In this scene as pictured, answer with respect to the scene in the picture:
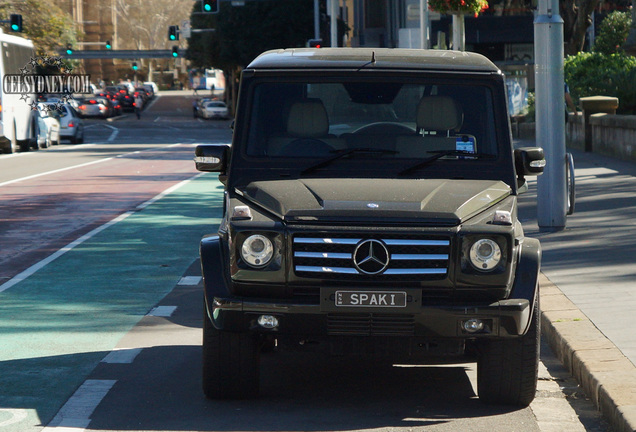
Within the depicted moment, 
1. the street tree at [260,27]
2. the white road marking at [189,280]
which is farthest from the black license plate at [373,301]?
the street tree at [260,27]

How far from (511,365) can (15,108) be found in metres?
33.2

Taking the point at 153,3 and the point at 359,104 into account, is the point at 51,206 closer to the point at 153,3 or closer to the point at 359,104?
the point at 359,104

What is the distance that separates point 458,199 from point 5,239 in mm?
9219

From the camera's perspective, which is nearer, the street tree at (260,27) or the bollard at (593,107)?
the bollard at (593,107)

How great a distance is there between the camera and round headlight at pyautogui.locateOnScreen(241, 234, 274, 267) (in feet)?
19.5

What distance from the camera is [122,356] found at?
756 cm

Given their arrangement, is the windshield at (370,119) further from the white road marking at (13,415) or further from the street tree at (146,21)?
the street tree at (146,21)

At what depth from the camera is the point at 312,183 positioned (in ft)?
21.2

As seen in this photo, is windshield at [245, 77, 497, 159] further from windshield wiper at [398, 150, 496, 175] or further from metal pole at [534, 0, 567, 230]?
metal pole at [534, 0, 567, 230]

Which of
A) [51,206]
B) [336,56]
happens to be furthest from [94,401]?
[51,206]

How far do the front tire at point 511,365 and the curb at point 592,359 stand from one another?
412 millimetres

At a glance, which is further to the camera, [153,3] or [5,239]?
[153,3]

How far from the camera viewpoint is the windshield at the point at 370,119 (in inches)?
269

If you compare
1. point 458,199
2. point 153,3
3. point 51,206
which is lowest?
point 51,206
